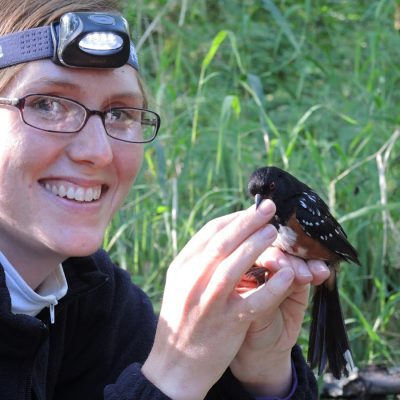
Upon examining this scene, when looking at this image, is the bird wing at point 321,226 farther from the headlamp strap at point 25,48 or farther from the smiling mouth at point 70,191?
the headlamp strap at point 25,48

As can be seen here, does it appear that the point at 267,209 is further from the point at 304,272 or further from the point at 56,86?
the point at 56,86

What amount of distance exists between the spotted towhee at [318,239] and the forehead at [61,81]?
2.84 feet

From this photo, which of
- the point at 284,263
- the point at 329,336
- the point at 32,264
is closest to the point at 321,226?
the point at 329,336

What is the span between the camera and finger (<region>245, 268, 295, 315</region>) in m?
1.82

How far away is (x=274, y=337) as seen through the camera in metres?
2.11

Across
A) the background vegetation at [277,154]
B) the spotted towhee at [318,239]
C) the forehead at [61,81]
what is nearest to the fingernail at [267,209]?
the forehead at [61,81]

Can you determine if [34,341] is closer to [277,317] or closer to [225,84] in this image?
[277,317]

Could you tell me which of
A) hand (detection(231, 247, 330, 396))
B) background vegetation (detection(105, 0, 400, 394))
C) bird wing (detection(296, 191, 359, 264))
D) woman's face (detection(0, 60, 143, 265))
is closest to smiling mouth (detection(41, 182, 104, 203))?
woman's face (detection(0, 60, 143, 265))

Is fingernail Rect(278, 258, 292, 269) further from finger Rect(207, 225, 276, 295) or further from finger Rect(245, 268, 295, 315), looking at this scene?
finger Rect(207, 225, 276, 295)

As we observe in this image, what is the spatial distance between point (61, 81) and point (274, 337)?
0.85 m

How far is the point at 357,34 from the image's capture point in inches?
220

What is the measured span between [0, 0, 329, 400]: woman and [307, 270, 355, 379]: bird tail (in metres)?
0.65

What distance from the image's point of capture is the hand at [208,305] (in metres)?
1.76

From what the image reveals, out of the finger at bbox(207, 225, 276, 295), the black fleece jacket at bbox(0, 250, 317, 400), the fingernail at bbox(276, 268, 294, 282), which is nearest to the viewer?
the finger at bbox(207, 225, 276, 295)
